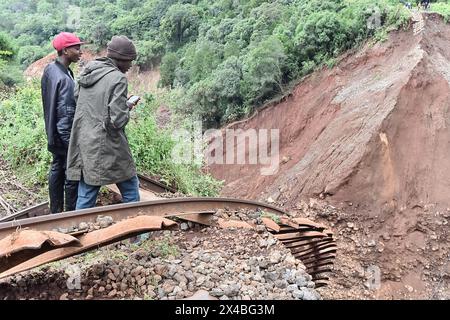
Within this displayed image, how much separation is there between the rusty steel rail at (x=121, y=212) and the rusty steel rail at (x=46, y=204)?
4.84 feet

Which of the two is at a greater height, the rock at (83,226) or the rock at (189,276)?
the rock at (83,226)

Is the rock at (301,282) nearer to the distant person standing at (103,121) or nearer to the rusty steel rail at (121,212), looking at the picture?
the rusty steel rail at (121,212)

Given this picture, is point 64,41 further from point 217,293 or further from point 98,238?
point 217,293

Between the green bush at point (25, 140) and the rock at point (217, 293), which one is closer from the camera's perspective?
the rock at point (217, 293)

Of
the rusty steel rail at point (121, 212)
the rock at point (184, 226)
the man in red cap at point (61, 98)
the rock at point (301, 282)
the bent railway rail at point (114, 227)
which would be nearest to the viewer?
the bent railway rail at point (114, 227)

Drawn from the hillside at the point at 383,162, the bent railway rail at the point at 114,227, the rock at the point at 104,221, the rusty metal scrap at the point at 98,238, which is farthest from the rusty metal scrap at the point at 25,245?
the hillside at the point at 383,162

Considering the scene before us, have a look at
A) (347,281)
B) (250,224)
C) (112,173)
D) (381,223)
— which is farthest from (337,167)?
(112,173)

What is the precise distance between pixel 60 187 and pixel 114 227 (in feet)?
5.75

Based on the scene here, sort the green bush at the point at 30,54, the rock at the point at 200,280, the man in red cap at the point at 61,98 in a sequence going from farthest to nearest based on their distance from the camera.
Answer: the green bush at the point at 30,54, the man in red cap at the point at 61,98, the rock at the point at 200,280

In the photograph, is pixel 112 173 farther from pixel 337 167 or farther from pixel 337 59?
pixel 337 59

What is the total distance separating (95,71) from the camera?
12.3 ft

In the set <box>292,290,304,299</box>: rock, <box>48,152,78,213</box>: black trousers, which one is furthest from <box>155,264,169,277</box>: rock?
<box>48,152,78,213</box>: black trousers

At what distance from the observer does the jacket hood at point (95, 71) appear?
12.3 ft

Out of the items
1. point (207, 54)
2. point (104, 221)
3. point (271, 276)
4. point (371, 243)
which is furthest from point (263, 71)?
point (271, 276)
